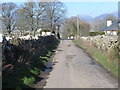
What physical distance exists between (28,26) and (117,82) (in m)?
46.0

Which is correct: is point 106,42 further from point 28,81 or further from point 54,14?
point 54,14

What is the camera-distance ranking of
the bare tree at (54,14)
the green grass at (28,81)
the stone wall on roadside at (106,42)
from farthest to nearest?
the bare tree at (54,14)
the stone wall on roadside at (106,42)
the green grass at (28,81)

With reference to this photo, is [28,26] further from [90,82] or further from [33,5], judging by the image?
[90,82]

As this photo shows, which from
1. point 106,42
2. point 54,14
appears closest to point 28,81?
point 106,42

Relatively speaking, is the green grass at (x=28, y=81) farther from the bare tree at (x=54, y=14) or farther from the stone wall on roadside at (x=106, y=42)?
the bare tree at (x=54, y=14)

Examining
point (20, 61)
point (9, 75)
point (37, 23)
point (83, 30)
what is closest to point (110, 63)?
point (20, 61)

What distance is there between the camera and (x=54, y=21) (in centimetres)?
7081

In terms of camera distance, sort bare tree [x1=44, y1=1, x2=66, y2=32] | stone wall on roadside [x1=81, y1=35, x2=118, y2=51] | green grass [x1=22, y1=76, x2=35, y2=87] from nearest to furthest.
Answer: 1. green grass [x1=22, y1=76, x2=35, y2=87]
2. stone wall on roadside [x1=81, y1=35, x2=118, y2=51]
3. bare tree [x1=44, y1=1, x2=66, y2=32]

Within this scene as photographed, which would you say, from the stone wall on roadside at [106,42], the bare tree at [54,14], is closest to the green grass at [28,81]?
the stone wall on roadside at [106,42]

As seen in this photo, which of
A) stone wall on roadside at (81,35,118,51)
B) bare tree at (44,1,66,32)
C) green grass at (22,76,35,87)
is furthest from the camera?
bare tree at (44,1,66,32)

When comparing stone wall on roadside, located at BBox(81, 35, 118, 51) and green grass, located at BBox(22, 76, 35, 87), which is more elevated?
stone wall on roadside, located at BBox(81, 35, 118, 51)

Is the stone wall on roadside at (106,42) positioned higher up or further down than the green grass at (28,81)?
higher up

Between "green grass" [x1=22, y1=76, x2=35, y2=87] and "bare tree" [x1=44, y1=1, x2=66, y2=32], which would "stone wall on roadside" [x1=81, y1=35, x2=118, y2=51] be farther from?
"bare tree" [x1=44, y1=1, x2=66, y2=32]

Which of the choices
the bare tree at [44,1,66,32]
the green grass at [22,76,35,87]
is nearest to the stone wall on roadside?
the green grass at [22,76,35,87]
